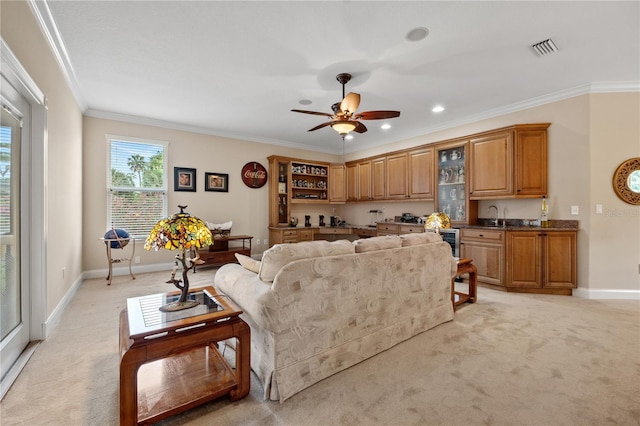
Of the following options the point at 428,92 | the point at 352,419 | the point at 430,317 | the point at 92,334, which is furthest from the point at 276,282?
the point at 428,92

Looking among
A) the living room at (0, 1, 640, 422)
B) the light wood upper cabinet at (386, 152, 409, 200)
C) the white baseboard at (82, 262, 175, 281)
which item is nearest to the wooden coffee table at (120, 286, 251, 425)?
the living room at (0, 1, 640, 422)

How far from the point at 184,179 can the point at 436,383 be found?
530 centimetres

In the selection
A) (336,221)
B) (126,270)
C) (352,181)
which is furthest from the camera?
(336,221)

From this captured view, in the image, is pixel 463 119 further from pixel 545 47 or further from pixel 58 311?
pixel 58 311

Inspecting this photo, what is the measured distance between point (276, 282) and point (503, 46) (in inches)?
127

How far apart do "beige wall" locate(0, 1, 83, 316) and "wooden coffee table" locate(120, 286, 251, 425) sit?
5.38 feet

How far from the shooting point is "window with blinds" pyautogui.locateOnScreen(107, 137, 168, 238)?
4.90m

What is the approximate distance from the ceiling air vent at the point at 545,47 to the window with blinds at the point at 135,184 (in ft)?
18.7

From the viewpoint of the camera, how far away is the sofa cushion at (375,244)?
2318 mm

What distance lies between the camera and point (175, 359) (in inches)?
82.9

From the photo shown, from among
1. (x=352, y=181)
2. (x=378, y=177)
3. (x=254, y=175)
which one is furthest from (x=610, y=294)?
(x=254, y=175)

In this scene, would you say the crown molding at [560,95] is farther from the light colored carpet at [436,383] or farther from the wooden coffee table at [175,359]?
the wooden coffee table at [175,359]

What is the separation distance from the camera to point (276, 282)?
1.79 meters

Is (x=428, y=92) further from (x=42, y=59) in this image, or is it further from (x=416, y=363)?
(x=42, y=59)
